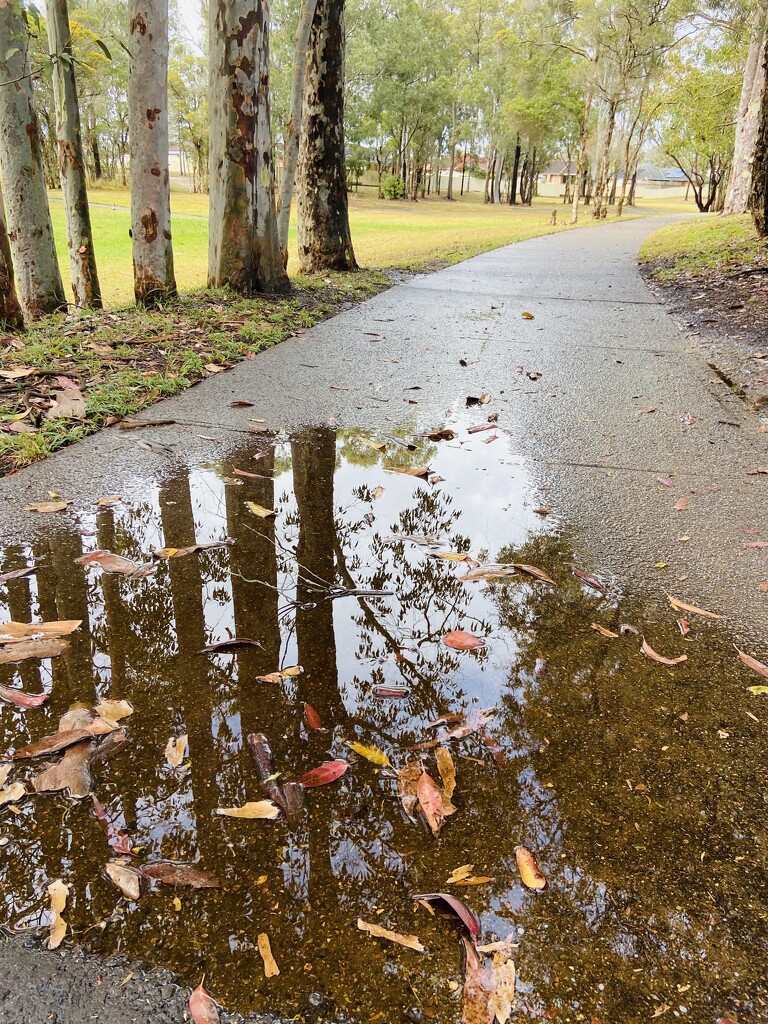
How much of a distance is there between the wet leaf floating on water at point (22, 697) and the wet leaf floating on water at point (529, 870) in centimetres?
122

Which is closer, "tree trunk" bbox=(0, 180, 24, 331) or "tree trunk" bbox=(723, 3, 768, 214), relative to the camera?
"tree trunk" bbox=(0, 180, 24, 331)

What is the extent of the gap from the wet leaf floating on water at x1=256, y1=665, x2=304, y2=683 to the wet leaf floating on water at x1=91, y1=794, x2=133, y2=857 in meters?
0.52

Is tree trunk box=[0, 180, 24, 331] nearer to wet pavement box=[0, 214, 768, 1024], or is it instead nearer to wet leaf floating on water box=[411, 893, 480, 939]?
Result: wet pavement box=[0, 214, 768, 1024]

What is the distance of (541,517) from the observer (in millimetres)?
2934

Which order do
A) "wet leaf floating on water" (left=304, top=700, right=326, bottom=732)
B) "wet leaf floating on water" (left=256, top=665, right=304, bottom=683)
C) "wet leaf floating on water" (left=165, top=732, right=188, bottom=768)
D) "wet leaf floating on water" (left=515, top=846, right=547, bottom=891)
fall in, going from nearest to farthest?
"wet leaf floating on water" (left=515, top=846, right=547, bottom=891) → "wet leaf floating on water" (left=165, top=732, right=188, bottom=768) → "wet leaf floating on water" (left=304, top=700, right=326, bottom=732) → "wet leaf floating on water" (left=256, top=665, right=304, bottom=683)

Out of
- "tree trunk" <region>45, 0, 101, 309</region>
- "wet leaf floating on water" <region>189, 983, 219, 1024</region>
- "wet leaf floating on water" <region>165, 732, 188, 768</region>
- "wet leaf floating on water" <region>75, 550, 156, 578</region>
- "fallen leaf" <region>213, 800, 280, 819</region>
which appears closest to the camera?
"wet leaf floating on water" <region>189, 983, 219, 1024</region>

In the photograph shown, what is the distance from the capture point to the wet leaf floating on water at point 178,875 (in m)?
1.28

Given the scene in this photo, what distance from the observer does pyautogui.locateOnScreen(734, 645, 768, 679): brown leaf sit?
76.5 inches

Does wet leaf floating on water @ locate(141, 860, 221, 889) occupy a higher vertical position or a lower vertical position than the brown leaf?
lower

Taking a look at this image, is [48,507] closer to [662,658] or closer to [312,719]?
[312,719]

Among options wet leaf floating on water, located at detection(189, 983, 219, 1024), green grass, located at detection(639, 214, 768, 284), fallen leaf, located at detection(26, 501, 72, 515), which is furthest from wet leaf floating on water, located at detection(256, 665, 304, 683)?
green grass, located at detection(639, 214, 768, 284)

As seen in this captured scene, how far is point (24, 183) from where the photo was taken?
19.9ft

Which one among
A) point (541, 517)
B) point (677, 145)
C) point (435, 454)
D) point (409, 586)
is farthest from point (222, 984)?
point (677, 145)

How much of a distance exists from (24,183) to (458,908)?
6.90 metres
